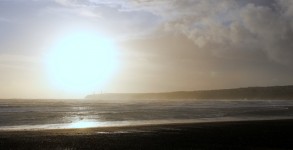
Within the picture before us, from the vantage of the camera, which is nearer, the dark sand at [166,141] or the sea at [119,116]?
the dark sand at [166,141]

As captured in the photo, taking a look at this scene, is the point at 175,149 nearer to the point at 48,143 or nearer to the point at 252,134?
the point at 48,143

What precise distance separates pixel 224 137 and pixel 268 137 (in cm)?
362

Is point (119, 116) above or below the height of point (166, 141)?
above

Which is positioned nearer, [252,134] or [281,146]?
[281,146]

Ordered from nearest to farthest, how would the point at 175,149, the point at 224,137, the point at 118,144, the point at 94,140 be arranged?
1. the point at 175,149
2. the point at 118,144
3. the point at 94,140
4. the point at 224,137

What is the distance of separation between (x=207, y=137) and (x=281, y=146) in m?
7.11

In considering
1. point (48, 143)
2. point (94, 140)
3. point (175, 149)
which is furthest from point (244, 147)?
point (48, 143)

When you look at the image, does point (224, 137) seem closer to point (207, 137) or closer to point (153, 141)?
point (207, 137)

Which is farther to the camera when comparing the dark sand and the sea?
the sea

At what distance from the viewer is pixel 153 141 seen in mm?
29094

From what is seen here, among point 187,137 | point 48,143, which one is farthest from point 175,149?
point 48,143

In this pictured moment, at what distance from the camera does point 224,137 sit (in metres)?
31.6

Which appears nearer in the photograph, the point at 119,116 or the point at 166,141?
the point at 166,141

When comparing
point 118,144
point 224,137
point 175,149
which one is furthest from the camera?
point 224,137
